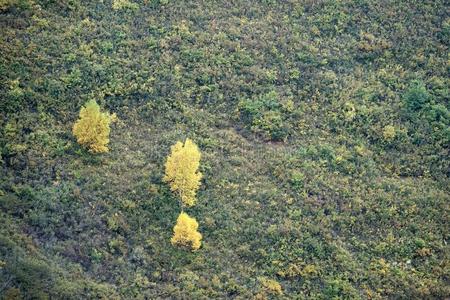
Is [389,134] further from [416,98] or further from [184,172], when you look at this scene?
[184,172]

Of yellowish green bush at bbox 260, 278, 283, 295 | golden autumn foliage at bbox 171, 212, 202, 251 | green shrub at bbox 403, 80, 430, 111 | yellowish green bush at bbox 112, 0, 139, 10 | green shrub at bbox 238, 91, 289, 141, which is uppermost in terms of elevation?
yellowish green bush at bbox 112, 0, 139, 10

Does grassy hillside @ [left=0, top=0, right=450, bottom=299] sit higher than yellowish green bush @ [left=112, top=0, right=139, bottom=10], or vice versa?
yellowish green bush @ [left=112, top=0, right=139, bottom=10]

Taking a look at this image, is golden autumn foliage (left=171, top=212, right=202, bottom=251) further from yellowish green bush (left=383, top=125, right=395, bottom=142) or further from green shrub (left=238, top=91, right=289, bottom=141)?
yellowish green bush (left=383, top=125, right=395, bottom=142)

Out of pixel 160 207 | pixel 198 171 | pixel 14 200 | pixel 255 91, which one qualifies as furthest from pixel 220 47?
pixel 14 200

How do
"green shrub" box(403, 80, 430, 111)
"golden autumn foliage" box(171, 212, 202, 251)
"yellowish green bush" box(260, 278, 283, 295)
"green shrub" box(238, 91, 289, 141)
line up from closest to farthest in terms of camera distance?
"yellowish green bush" box(260, 278, 283, 295) → "golden autumn foliage" box(171, 212, 202, 251) → "green shrub" box(238, 91, 289, 141) → "green shrub" box(403, 80, 430, 111)

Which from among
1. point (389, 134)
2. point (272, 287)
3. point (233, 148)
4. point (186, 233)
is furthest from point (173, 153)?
point (389, 134)

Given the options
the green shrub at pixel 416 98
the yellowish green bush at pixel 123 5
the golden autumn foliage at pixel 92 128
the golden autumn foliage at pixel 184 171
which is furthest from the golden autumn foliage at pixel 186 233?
the yellowish green bush at pixel 123 5

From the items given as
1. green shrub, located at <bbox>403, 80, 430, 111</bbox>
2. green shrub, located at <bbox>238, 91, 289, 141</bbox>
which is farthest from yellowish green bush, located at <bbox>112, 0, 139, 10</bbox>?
green shrub, located at <bbox>403, 80, 430, 111</bbox>
